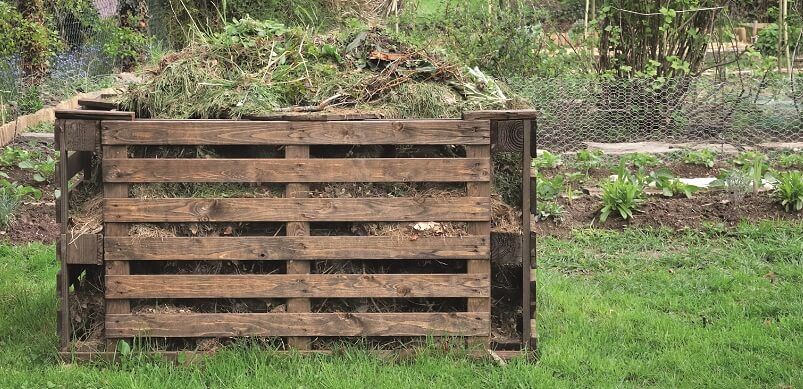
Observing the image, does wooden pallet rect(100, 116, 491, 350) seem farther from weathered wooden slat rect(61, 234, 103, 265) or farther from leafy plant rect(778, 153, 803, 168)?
leafy plant rect(778, 153, 803, 168)

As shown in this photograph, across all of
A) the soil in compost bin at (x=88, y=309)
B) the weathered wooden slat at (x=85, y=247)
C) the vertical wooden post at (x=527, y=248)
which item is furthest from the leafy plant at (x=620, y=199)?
the weathered wooden slat at (x=85, y=247)

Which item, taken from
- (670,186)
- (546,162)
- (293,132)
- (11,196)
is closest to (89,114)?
(293,132)

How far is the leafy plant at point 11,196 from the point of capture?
7438 mm

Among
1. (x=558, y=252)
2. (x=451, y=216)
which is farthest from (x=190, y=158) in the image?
(x=558, y=252)

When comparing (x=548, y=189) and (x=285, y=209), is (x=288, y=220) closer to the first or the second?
(x=285, y=209)

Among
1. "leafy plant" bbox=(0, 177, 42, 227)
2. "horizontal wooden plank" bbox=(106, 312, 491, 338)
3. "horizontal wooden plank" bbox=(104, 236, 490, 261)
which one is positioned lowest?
"horizontal wooden plank" bbox=(106, 312, 491, 338)

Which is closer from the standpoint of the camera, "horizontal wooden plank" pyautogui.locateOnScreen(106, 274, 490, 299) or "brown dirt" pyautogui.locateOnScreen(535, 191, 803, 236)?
"horizontal wooden plank" pyautogui.locateOnScreen(106, 274, 490, 299)

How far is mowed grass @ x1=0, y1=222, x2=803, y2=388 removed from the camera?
4.59 m

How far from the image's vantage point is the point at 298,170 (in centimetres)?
465

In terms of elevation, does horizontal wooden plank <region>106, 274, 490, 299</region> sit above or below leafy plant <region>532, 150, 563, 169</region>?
below

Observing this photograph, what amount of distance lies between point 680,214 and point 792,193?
2.83 ft

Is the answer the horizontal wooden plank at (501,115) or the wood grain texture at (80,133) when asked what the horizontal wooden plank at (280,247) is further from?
the horizontal wooden plank at (501,115)

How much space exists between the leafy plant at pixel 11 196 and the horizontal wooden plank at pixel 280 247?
321cm

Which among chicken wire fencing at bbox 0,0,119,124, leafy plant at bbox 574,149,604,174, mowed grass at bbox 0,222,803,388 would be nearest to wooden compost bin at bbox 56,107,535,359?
mowed grass at bbox 0,222,803,388
